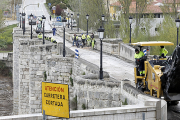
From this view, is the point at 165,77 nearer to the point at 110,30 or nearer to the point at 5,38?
the point at 110,30

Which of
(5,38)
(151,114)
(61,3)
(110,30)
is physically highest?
(61,3)

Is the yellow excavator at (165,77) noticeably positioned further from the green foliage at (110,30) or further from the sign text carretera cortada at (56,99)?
the green foliage at (110,30)

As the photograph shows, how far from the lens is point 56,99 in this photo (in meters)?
8.38

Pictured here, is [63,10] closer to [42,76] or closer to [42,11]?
[42,11]

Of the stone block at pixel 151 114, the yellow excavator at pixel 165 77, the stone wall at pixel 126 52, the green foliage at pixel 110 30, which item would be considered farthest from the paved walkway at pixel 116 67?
the green foliage at pixel 110 30

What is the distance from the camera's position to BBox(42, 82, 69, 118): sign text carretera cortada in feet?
27.2

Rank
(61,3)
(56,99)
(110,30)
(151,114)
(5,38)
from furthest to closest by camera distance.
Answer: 1. (61,3)
2. (5,38)
3. (110,30)
4. (151,114)
5. (56,99)

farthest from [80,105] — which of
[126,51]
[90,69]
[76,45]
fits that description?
[76,45]

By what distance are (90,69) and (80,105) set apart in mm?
3491

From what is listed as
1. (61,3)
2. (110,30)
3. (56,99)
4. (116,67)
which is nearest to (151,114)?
(56,99)

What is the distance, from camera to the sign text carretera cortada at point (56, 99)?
830 centimetres

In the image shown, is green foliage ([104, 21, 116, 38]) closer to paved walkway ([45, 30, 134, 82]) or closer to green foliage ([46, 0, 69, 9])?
paved walkway ([45, 30, 134, 82])

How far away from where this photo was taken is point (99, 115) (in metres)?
11.1

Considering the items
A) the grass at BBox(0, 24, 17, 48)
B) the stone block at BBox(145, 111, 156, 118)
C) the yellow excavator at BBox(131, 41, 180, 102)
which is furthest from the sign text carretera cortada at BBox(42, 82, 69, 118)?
the grass at BBox(0, 24, 17, 48)
